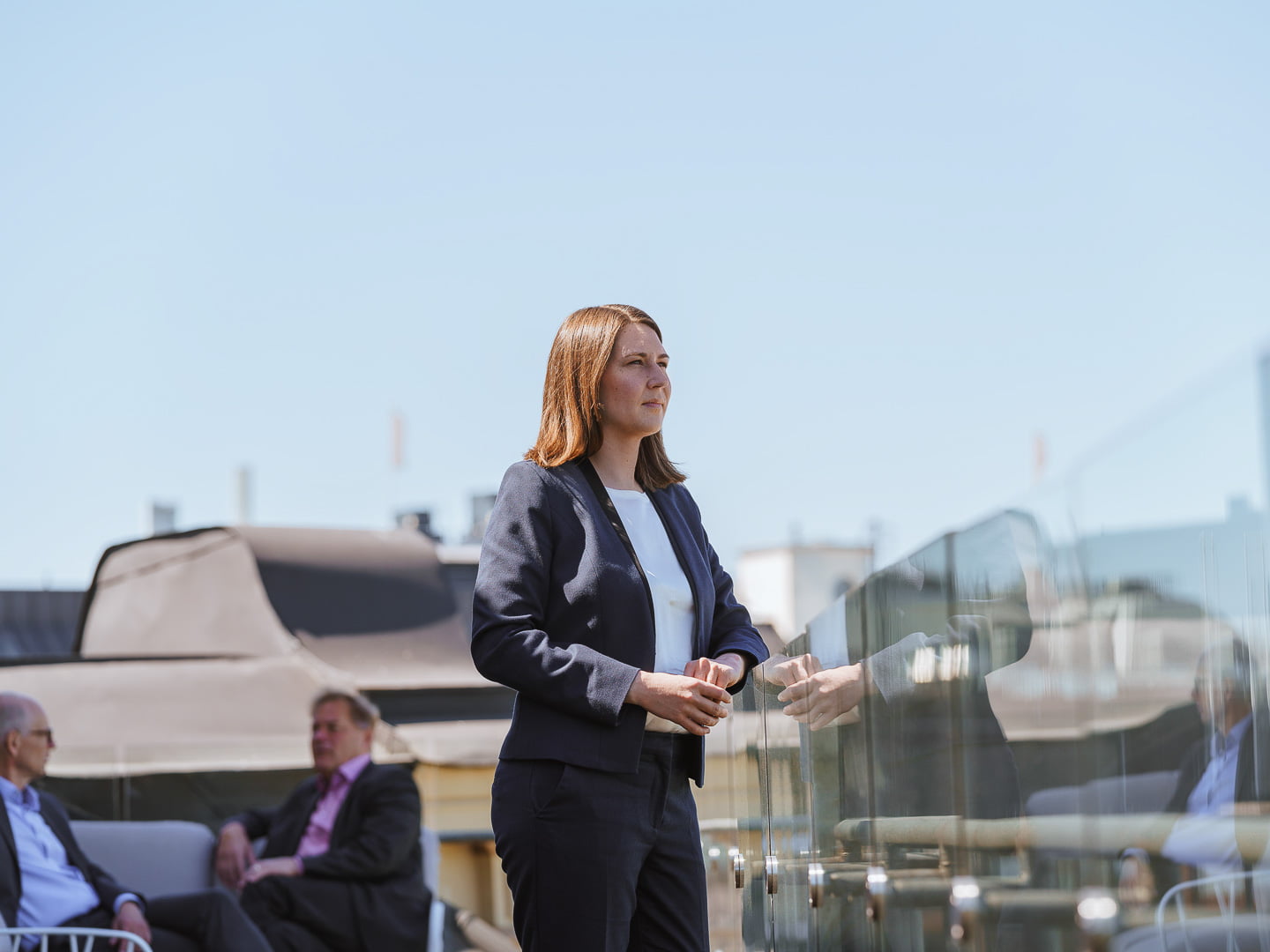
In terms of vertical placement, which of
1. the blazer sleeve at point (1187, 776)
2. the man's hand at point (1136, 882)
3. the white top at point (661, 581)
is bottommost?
the man's hand at point (1136, 882)

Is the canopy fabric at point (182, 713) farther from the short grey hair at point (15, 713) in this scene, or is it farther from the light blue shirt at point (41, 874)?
the light blue shirt at point (41, 874)

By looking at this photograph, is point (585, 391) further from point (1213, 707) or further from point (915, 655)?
point (1213, 707)

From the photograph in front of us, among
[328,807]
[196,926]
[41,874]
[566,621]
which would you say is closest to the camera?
[566,621]

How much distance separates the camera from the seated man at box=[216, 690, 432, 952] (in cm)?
493

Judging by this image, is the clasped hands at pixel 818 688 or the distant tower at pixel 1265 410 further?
the clasped hands at pixel 818 688

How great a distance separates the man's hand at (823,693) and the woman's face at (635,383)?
15.5 inches

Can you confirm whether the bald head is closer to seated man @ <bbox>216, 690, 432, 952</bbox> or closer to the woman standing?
seated man @ <bbox>216, 690, 432, 952</bbox>

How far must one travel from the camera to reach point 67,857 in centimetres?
410

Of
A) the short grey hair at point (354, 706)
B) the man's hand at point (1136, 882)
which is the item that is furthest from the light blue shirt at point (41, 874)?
the man's hand at point (1136, 882)

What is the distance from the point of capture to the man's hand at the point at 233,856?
203 inches

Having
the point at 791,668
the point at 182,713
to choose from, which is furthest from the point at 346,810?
the point at 791,668

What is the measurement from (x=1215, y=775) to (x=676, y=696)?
828 millimetres

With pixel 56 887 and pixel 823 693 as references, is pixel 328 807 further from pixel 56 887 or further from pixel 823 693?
pixel 823 693

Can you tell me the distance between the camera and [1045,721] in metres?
1.12
